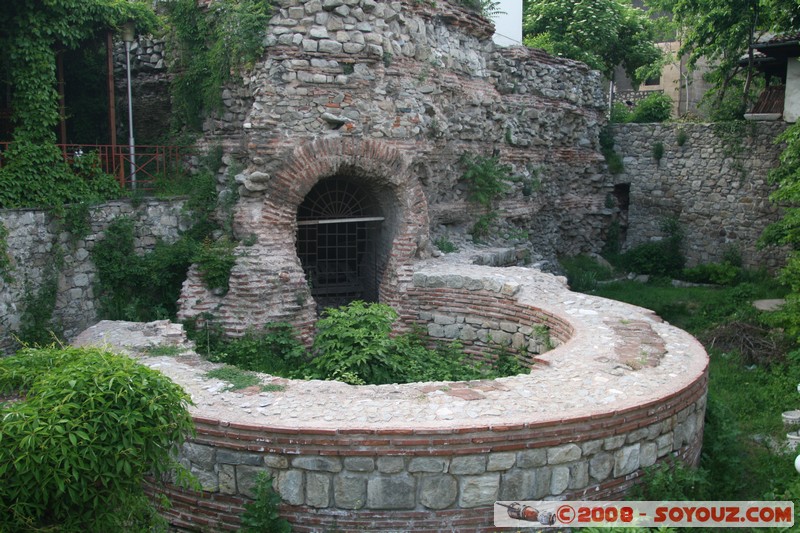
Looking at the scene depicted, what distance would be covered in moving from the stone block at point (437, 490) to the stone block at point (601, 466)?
1.05 m

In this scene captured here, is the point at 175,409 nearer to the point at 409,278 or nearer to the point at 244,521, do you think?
the point at 244,521

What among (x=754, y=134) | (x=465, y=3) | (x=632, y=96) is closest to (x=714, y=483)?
(x=465, y=3)

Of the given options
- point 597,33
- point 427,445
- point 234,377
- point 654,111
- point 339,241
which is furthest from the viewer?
point 597,33

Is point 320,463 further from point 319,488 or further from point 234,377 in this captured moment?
point 234,377

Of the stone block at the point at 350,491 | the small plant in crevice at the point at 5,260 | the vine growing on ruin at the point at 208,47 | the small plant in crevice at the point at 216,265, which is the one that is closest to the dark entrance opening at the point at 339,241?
the small plant in crevice at the point at 216,265

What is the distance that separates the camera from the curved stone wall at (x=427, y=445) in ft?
16.5

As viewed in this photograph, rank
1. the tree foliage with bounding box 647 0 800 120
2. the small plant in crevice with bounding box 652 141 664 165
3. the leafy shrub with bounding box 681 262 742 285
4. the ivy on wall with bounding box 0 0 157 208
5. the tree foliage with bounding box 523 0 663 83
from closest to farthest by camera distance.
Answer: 1. the ivy on wall with bounding box 0 0 157 208
2. the tree foliage with bounding box 647 0 800 120
3. the leafy shrub with bounding box 681 262 742 285
4. the small plant in crevice with bounding box 652 141 664 165
5. the tree foliage with bounding box 523 0 663 83

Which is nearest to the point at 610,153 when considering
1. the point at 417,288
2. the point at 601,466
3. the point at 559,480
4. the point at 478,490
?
the point at 417,288

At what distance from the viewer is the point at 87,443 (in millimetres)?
3717

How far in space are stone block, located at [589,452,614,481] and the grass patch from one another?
2.72 meters

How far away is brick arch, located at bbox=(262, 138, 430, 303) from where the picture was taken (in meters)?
9.48

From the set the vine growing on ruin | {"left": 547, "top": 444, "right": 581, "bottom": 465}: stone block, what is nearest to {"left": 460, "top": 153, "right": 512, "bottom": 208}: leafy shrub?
the vine growing on ruin

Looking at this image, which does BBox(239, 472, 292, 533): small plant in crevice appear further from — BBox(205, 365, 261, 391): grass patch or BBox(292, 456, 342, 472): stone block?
BBox(205, 365, 261, 391): grass patch

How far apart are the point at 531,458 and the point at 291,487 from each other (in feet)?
5.47
